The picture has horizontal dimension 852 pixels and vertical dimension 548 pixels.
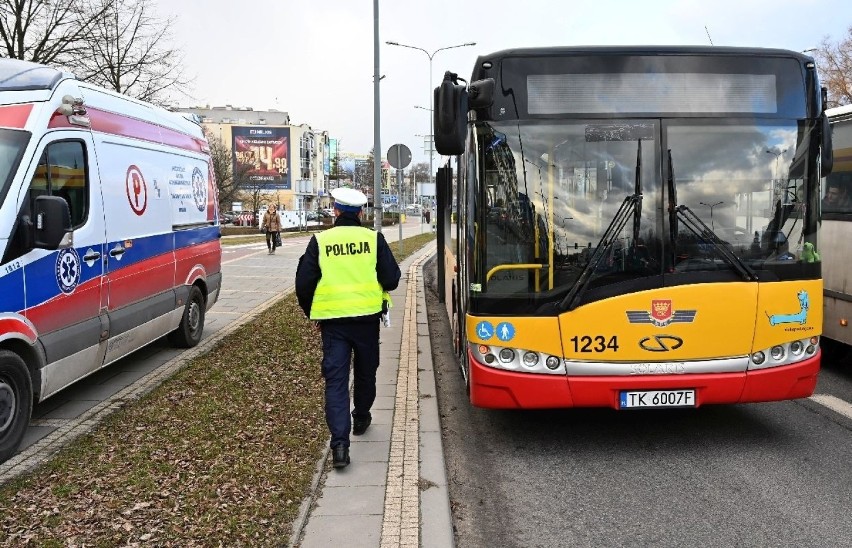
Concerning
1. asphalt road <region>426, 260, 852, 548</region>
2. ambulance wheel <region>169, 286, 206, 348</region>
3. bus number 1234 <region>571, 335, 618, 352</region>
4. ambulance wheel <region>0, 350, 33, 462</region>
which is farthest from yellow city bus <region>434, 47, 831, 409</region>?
ambulance wheel <region>169, 286, 206, 348</region>

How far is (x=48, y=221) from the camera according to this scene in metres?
5.24

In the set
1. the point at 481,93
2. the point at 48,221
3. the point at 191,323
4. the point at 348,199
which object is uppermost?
the point at 481,93

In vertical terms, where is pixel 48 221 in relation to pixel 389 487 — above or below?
above

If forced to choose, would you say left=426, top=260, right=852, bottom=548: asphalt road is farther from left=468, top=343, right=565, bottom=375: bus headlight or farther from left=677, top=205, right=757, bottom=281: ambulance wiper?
left=677, top=205, right=757, bottom=281: ambulance wiper

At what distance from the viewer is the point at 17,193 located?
523cm

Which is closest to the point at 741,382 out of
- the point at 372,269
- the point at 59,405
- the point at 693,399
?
the point at 693,399

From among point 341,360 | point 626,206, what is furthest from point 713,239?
point 341,360

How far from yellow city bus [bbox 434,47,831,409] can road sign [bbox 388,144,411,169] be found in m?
14.9

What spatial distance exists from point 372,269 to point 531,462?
181cm

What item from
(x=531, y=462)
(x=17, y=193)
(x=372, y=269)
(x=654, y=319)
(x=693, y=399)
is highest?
(x=17, y=193)

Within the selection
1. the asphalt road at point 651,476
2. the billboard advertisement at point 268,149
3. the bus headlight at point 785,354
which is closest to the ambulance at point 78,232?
the asphalt road at point 651,476

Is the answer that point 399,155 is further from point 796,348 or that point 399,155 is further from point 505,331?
point 796,348

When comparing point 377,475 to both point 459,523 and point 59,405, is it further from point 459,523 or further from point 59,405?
point 59,405

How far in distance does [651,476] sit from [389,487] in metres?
1.81
